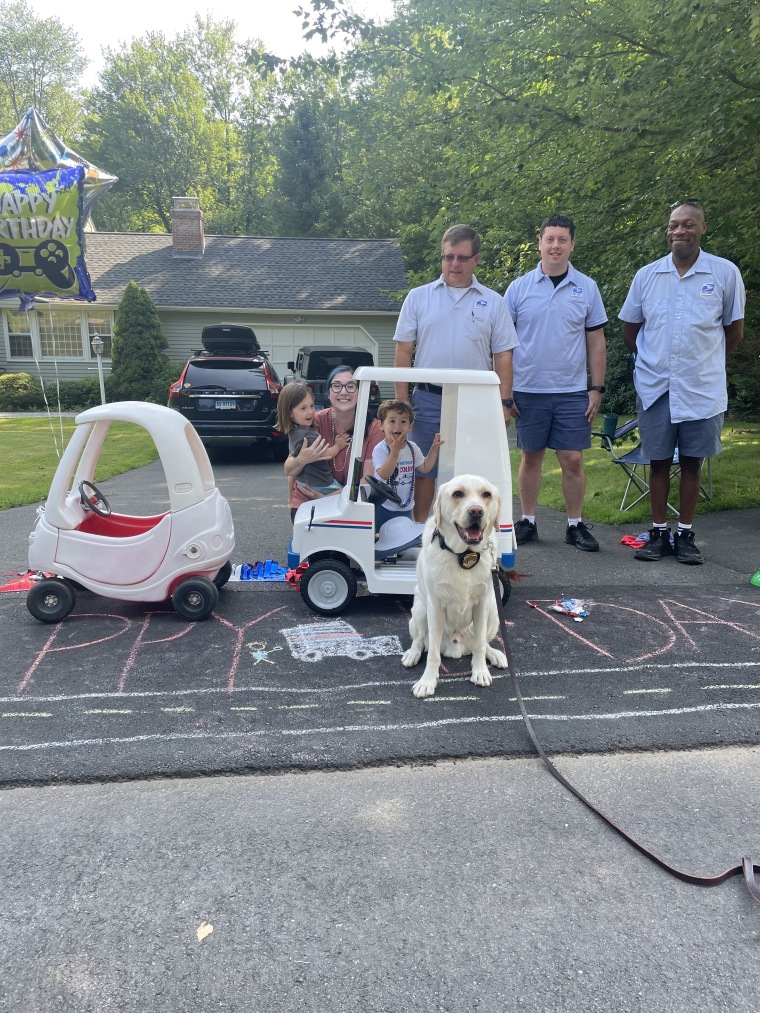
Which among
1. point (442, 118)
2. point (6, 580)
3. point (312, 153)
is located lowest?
point (6, 580)

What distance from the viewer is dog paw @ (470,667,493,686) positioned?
3.63 metres

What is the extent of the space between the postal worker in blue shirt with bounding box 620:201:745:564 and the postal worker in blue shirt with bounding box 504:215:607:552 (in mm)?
386

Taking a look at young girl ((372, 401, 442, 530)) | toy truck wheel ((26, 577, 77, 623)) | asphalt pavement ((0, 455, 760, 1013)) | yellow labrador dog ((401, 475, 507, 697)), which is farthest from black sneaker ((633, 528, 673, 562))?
toy truck wheel ((26, 577, 77, 623))

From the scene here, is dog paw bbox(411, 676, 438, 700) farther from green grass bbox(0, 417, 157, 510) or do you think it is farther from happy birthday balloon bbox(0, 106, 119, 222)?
happy birthday balloon bbox(0, 106, 119, 222)

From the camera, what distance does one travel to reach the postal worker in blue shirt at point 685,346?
5398mm

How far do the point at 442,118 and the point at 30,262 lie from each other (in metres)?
6.57

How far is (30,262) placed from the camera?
7895mm

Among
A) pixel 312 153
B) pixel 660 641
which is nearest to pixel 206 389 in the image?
pixel 660 641

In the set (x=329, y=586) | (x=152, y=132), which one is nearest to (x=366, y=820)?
(x=329, y=586)

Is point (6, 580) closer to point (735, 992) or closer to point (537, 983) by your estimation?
point (537, 983)

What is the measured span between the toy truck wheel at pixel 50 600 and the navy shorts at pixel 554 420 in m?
3.79

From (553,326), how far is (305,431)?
7.33 ft

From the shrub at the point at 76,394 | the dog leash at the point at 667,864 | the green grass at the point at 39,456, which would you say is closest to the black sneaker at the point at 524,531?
the dog leash at the point at 667,864

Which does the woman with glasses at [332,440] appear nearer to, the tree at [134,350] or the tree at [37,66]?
the tree at [134,350]
